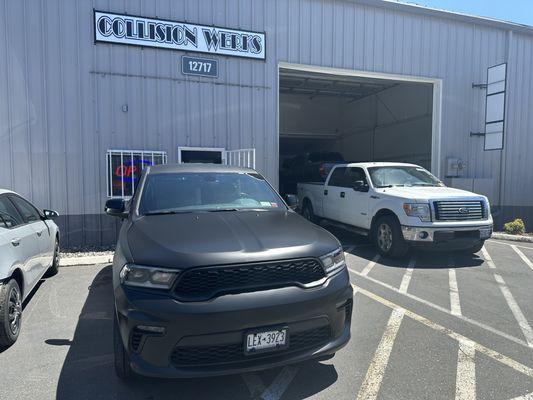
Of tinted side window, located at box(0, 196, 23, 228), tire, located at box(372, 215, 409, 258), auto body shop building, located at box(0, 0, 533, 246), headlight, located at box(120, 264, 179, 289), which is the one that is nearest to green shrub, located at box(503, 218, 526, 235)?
auto body shop building, located at box(0, 0, 533, 246)

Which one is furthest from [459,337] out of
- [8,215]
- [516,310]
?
[8,215]

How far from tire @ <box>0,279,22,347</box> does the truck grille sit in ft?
21.0

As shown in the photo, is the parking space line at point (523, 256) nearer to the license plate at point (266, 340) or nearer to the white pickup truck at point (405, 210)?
the white pickup truck at point (405, 210)

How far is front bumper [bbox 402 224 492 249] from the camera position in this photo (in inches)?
271

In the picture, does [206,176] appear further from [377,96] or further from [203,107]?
[377,96]

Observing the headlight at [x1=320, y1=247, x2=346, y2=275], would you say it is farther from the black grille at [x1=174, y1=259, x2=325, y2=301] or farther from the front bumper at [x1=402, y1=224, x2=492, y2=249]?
the front bumper at [x1=402, y1=224, x2=492, y2=249]

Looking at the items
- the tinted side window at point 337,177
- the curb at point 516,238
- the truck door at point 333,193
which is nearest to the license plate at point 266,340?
the truck door at point 333,193

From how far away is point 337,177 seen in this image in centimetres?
971

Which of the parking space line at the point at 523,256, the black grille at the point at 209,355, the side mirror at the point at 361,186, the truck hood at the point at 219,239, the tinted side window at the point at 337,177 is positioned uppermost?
the tinted side window at the point at 337,177

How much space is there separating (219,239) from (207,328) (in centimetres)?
70

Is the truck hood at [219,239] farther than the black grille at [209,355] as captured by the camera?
Yes

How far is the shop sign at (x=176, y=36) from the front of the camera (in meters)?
8.93

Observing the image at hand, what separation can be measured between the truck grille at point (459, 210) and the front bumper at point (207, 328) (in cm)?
498

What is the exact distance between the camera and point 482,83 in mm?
12969
